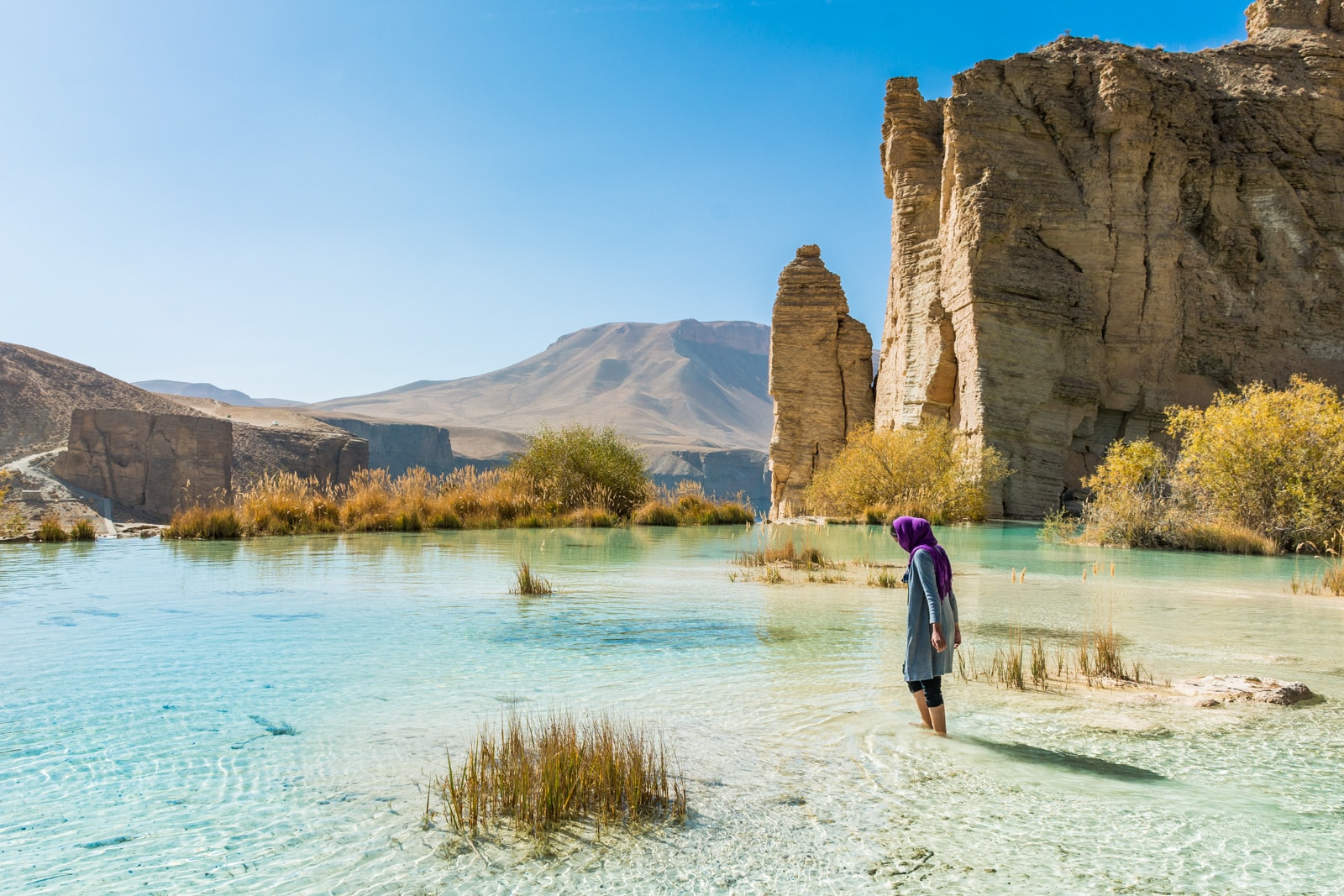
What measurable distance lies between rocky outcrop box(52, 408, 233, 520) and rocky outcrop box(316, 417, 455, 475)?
53486mm

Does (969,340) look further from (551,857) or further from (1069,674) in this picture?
(551,857)

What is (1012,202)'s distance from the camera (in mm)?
28812

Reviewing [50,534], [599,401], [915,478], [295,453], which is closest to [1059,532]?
[915,478]

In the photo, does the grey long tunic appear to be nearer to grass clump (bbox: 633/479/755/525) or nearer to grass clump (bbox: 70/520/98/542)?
grass clump (bbox: 70/520/98/542)

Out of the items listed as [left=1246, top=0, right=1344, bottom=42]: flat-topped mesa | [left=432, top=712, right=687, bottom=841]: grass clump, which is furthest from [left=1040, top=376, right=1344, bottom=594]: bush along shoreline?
[left=1246, top=0, right=1344, bottom=42]: flat-topped mesa

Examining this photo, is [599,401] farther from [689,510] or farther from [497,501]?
[497,501]

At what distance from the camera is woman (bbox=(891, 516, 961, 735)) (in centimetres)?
495

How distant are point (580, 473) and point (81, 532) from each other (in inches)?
432

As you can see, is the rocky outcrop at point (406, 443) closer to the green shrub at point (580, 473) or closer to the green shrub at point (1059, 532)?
A: the green shrub at point (580, 473)

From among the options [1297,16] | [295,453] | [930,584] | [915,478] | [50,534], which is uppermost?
[1297,16]

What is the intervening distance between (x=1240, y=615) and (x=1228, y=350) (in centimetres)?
2504

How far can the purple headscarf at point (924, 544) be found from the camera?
199 inches

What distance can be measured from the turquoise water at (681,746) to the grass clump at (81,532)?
8088 millimetres

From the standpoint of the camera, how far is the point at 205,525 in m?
18.0
